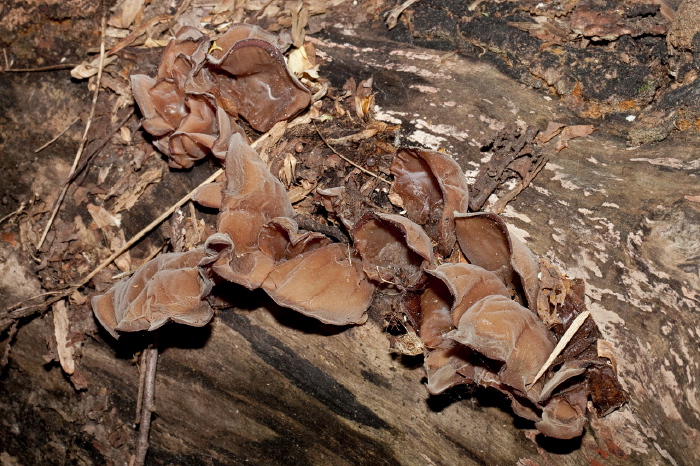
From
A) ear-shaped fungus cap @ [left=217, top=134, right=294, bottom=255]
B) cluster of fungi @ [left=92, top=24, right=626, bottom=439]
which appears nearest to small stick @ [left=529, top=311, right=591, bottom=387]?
cluster of fungi @ [left=92, top=24, right=626, bottom=439]

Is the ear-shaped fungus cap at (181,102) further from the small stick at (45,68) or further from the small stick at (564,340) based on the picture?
the small stick at (564,340)

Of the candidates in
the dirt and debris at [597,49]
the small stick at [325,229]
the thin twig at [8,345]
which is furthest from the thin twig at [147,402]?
the dirt and debris at [597,49]

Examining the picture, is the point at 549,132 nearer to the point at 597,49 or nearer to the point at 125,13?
the point at 597,49

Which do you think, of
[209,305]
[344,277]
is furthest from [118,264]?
[344,277]

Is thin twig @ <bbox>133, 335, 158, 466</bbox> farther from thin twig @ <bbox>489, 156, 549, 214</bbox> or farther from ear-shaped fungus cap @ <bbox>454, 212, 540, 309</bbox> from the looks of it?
thin twig @ <bbox>489, 156, 549, 214</bbox>

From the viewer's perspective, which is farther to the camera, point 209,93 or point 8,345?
point 8,345

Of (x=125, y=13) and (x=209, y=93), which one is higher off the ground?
(x=125, y=13)

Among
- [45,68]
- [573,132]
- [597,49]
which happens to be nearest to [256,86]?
[45,68]
